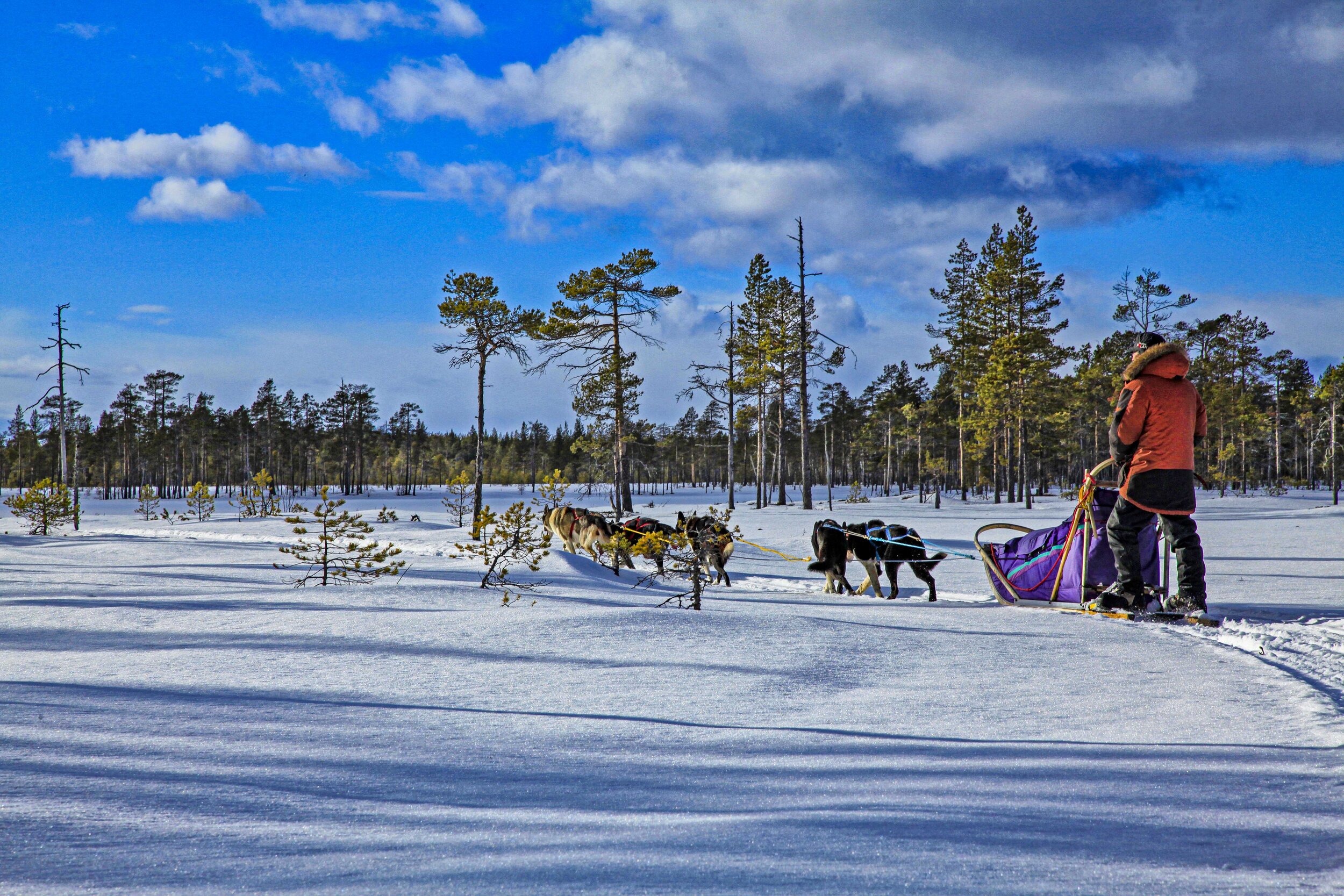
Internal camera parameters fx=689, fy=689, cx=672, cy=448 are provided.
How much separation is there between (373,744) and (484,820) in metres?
0.87

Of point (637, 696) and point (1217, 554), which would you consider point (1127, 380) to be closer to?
point (637, 696)

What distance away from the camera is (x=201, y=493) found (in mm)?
27281

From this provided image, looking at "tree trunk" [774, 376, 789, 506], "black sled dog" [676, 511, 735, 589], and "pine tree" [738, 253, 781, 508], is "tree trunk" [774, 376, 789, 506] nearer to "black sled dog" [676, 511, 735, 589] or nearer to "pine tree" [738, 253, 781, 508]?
"pine tree" [738, 253, 781, 508]

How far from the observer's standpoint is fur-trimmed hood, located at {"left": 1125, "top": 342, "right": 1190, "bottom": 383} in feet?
18.3

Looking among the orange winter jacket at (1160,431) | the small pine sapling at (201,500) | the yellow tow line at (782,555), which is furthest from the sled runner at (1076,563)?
the small pine sapling at (201,500)

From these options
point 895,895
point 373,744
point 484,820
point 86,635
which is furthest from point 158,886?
point 86,635

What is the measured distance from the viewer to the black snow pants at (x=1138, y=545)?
5.52 meters

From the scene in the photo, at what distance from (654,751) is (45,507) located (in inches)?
907

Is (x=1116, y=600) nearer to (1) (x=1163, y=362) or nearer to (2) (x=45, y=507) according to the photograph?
(1) (x=1163, y=362)

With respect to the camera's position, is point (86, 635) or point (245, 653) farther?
point (86, 635)

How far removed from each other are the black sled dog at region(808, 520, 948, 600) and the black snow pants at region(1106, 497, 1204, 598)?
1896 mm

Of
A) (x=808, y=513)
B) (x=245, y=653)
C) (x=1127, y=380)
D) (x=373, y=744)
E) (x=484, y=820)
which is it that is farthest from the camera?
(x=808, y=513)

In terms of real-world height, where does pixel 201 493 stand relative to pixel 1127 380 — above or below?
below

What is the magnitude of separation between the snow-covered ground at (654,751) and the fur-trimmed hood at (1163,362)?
2.07 meters
